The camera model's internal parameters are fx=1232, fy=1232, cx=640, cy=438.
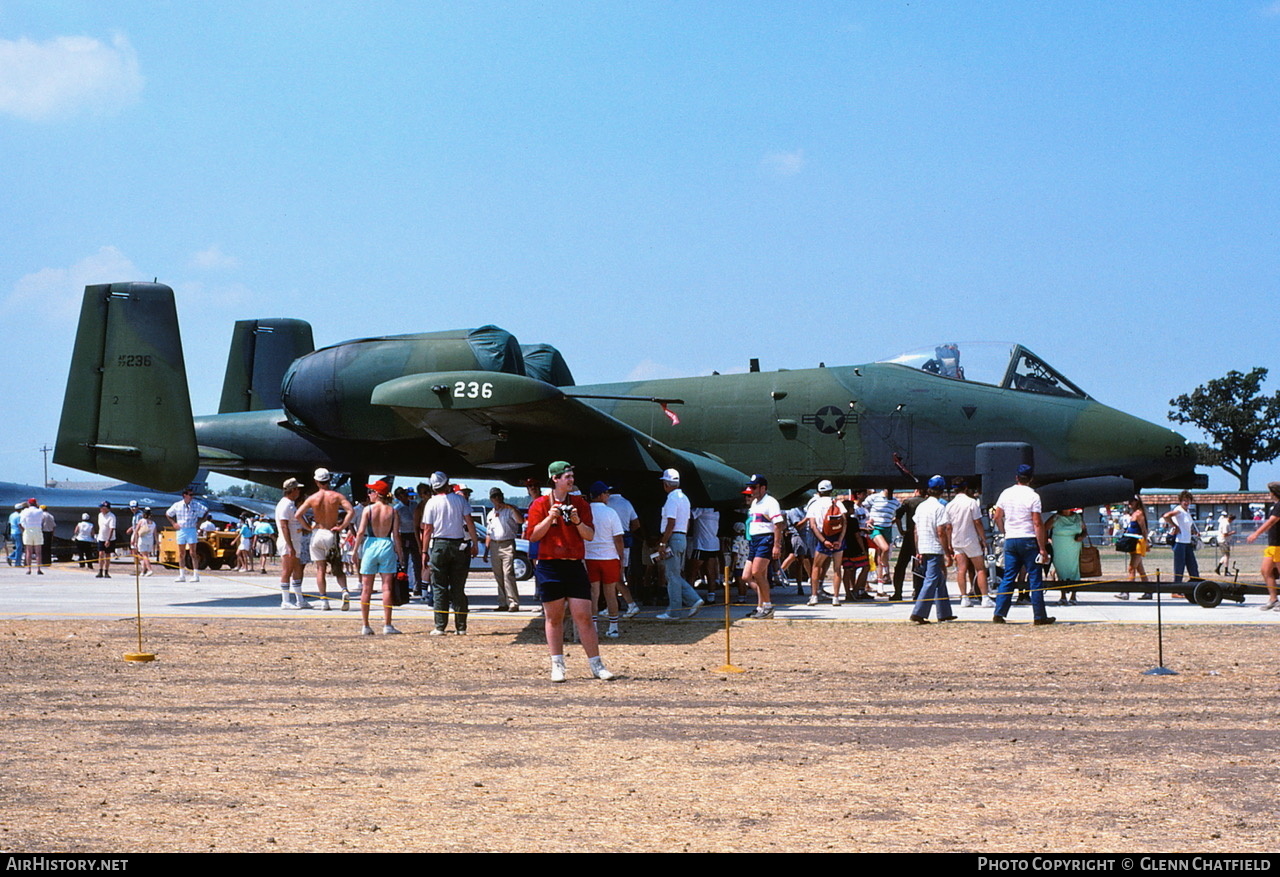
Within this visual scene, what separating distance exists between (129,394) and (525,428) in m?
6.94

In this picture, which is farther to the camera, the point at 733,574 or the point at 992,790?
the point at 733,574

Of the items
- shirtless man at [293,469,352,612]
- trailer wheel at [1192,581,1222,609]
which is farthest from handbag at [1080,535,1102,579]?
shirtless man at [293,469,352,612]

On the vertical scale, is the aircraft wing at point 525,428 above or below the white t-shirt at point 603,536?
above

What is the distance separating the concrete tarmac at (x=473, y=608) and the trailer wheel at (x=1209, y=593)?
0.38ft

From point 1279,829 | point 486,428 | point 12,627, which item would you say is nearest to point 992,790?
point 1279,829

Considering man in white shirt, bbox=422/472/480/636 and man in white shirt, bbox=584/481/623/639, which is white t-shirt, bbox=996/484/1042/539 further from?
man in white shirt, bbox=422/472/480/636

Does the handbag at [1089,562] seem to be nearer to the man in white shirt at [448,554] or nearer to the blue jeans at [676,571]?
the blue jeans at [676,571]

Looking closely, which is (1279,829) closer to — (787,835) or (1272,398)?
(787,835)

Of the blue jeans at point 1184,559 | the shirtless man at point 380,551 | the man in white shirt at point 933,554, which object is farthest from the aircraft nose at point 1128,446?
the shirtless man at point 380,551

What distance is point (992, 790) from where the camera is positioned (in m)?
6.05

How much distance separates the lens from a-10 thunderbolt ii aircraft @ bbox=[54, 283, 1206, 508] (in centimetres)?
1766

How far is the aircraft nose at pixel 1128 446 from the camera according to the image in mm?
17859

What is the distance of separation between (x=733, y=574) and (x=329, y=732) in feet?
44.1

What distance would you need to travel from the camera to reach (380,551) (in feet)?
46.4
